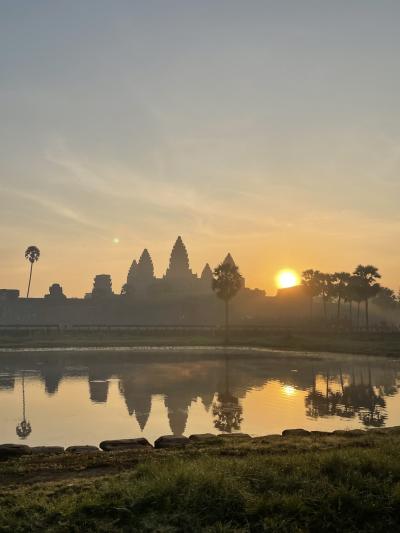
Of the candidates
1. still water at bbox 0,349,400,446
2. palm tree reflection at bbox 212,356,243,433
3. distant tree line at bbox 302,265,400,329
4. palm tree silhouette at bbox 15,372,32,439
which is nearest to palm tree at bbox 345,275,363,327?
distant tree line at bbox 302,265,400,329

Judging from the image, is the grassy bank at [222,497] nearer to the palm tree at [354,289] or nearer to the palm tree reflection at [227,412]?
the palm tree reflection at [227,412]

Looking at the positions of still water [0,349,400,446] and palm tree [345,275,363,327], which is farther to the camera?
palm tree [345,275,363,327]

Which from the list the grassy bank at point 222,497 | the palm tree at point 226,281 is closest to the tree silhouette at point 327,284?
the palm tree at point 226,281

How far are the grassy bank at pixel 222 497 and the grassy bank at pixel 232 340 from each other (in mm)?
49138

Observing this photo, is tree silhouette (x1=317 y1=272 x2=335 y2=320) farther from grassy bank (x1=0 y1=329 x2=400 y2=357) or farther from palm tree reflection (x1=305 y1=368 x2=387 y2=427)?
palm tree reflection (x1=305 y1=368 x2=387 y2=427)

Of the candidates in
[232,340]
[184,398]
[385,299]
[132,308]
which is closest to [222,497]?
[184,398]

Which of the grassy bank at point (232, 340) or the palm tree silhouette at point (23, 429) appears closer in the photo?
the palm tree silhouette at point (23, 429)

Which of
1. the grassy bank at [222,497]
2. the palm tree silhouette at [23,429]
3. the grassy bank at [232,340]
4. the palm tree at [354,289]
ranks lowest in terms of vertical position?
the palm tree silhouette at [23,429]

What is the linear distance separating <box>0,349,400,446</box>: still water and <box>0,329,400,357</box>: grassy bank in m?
16.9

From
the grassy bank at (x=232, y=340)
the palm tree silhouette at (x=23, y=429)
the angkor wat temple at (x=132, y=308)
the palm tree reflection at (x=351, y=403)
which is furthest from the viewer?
the angkor wat temple at (x=132, y=308)

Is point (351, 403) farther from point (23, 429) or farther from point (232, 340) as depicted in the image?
point (232, 340)

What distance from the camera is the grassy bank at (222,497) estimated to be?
25.9 ft

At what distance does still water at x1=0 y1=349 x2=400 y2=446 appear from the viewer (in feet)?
65.1

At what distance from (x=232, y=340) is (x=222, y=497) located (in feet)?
235
